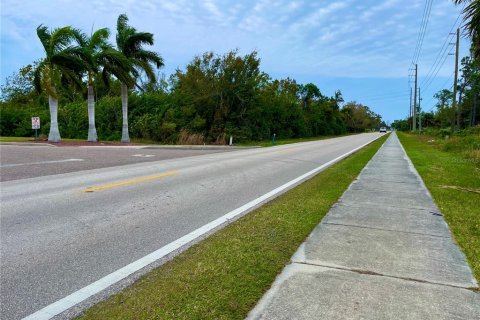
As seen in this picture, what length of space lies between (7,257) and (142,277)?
179cm

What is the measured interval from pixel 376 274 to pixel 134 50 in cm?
2996

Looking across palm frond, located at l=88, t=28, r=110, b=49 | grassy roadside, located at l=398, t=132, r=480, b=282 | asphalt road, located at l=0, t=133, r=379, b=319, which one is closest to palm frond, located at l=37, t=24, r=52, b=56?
palm frond, located at l=88, t=28, r=110, b=49

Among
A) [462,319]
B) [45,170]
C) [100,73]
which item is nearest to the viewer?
[462,319]

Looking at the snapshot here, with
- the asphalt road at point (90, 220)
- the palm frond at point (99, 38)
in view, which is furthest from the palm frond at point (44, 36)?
the asphalt road at point (90, 220)

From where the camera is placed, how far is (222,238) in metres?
5.11

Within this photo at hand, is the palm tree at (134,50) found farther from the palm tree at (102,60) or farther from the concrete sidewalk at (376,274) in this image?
the concrete sidewalk at (376,274)

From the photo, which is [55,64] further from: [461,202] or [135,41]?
[461,202]

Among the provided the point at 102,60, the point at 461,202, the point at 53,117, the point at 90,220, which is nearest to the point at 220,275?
the point at 90,220

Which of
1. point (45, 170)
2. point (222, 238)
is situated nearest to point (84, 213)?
point (222, 238)

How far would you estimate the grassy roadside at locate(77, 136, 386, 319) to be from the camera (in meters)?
3.18

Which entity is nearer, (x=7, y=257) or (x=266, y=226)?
(x=7, y=257)

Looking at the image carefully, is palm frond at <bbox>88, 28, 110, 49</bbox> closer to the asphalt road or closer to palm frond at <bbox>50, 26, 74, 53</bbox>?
palm frond at <bbox>50, 26, 74, 53</bbox>

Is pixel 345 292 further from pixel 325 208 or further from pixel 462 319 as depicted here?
pixel 325 208

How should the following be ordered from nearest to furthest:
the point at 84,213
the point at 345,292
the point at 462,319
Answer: the point at 462,319, the point at 345,292, the point at 84,213
